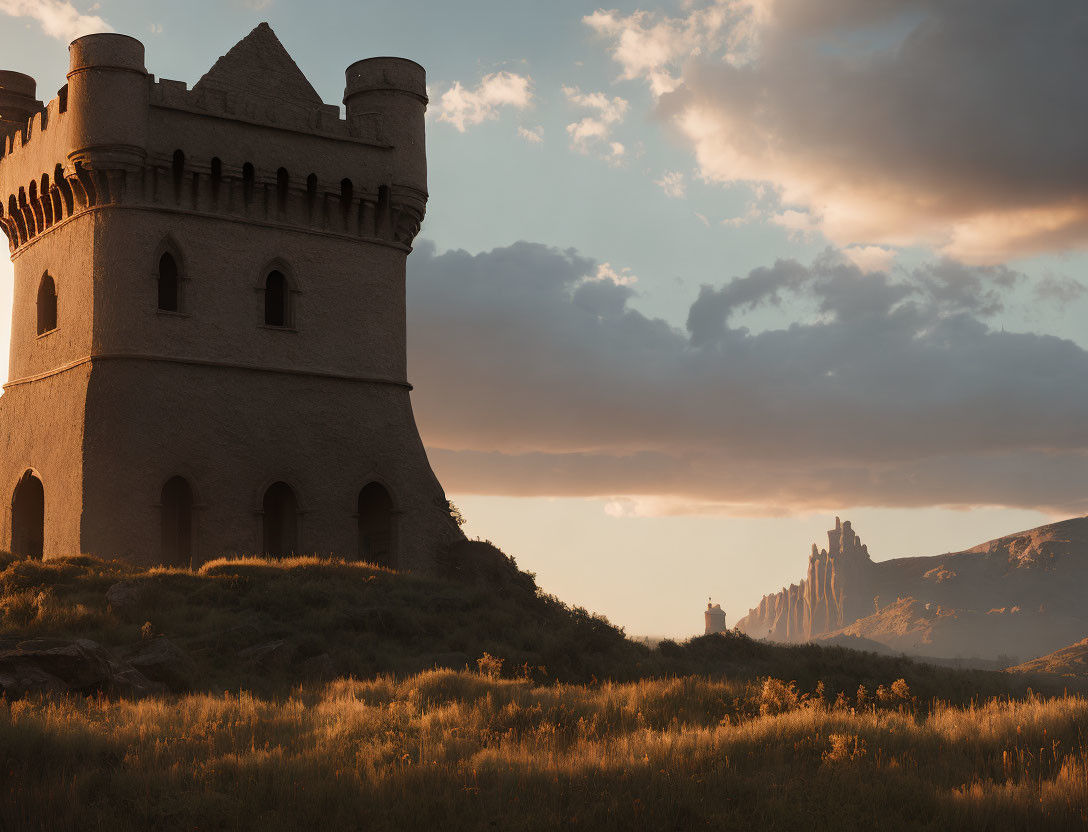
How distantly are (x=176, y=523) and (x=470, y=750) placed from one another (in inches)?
659

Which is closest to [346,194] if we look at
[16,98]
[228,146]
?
[228,146]

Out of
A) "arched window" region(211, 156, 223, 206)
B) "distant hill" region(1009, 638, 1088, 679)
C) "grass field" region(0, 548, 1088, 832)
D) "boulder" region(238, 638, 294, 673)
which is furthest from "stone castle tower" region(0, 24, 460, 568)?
"distant hill" region(1009, 638, 1088, 679)

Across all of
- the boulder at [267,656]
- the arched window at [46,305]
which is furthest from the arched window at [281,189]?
the boulder at [267,656]

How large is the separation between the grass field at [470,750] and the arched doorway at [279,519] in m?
6.97

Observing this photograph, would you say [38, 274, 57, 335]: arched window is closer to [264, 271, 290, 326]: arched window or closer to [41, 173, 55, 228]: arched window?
[41, 173, 55, 228]: arched window

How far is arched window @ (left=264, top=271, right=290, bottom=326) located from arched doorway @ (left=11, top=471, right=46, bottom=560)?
279 inches

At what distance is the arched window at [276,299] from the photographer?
27.8 m

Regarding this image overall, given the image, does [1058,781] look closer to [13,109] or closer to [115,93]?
[115,93]

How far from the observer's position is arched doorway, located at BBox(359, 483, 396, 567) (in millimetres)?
27984

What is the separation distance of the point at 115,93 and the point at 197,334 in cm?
590

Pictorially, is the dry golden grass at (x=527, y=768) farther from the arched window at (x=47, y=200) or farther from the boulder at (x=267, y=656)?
the arched window at (x=47, y=200)

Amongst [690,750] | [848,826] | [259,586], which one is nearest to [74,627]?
[259,586]

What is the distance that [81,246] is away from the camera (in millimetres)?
26172

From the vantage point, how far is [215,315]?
2625cm
